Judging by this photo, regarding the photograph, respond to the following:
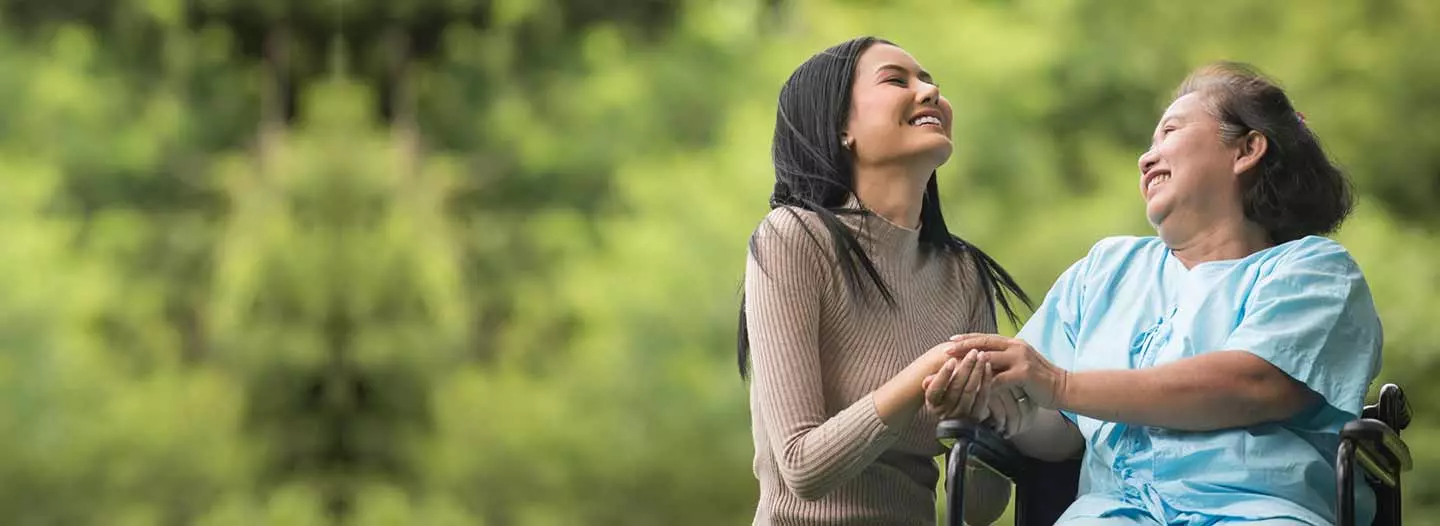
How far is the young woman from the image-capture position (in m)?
1.58

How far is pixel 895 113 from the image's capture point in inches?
69.4

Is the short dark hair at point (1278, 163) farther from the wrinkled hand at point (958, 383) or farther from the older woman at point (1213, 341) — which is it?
the wrinkled hand at point (958, 383)

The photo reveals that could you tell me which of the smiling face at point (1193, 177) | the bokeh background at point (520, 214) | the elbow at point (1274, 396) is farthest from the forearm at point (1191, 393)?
the bokeh background at point (520, 214)

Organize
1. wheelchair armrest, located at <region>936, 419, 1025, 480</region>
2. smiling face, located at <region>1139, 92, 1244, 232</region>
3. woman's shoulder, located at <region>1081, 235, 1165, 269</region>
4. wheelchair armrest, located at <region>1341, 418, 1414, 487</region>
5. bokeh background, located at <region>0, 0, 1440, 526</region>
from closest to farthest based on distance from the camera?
wheelchair armrest, located at <region>1341, 418, 1414, 487</region> → wheelchair armrest, located at <region>936, 419, 1025, 480</region> → smiling face, located at <region>1139, 92, 1244, 232</region> → woman's shoulder, located at <region>1081, 235, 1165, 269</region> → bokeh background, located at <region>0, 0, 1440, 526</region>

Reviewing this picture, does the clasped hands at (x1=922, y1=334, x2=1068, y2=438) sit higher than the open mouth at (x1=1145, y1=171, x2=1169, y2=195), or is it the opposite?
the open mouth at (x1=1145, y1=171, x2=1169, y2=195)

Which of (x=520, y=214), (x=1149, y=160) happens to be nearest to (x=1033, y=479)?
(x=1149, y=160)

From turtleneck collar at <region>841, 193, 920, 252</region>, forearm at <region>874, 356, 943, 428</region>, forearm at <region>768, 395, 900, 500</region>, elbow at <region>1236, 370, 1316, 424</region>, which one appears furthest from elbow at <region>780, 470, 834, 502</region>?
elbow at <region>1236, 370, 1316, 424</region>

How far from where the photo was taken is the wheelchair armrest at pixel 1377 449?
1.43 metres

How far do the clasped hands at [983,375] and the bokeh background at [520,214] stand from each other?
1.88m

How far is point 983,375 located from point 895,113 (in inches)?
15.7

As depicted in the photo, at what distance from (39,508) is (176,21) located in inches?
Answer: 68.8

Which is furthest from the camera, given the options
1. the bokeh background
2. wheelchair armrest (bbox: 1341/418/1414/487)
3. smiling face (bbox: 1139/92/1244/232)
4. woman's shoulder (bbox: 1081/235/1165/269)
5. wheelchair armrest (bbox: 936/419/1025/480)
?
the bokeh background

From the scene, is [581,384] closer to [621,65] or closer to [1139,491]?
[621,65]

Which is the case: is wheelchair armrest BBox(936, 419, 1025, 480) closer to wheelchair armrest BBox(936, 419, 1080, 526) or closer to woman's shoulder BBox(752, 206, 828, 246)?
wheelchair armrest BBox(936, 419, 1080, 526)
